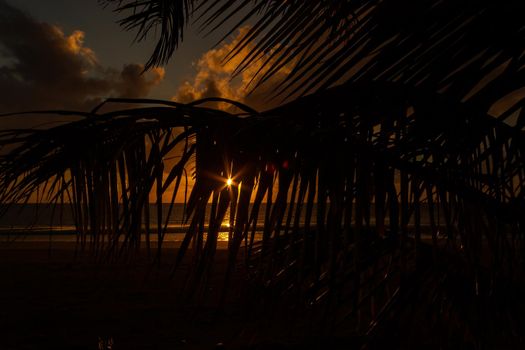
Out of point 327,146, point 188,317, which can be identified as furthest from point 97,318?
point 327,146

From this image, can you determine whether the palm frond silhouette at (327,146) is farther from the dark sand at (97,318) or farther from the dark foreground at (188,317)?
the dark sand at (97,318)

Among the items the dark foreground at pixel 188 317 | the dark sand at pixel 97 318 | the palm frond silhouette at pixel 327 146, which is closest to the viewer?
the palm frond silhouette at pixel 327 146

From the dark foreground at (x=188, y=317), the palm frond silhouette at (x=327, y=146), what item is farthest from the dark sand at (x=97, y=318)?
the palm frond silhouette at (x=327, y=146)

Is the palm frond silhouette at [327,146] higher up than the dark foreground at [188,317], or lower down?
higher up

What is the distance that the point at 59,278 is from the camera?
877cm

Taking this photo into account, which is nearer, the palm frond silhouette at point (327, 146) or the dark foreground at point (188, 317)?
the palm frond silhouette at point (327, 146)

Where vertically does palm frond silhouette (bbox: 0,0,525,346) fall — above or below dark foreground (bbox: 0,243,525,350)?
above

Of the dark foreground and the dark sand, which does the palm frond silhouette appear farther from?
the dark sand

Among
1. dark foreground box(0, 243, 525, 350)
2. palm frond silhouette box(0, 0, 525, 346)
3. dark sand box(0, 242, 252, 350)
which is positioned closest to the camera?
palm frond silhouette box(0, 0, 525, 346)

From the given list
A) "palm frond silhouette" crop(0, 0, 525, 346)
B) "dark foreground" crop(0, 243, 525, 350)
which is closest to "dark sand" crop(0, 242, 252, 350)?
"dark foreground" crop(0, 243, 525, 350)

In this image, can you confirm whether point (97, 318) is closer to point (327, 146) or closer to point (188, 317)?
point (188, 317)

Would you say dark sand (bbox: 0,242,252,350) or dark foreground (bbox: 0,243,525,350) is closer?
dark foreground (bbox: 0,243,525,350)

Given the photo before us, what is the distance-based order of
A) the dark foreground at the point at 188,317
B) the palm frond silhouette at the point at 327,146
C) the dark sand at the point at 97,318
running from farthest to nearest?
the dark sand at the point at 97,318
the dark foreground at the point at 188,317
the palm frond silhouette at the point at 327,146

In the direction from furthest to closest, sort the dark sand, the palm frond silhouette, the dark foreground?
the dark sand < the dark foreground < the palm frond silhouette
